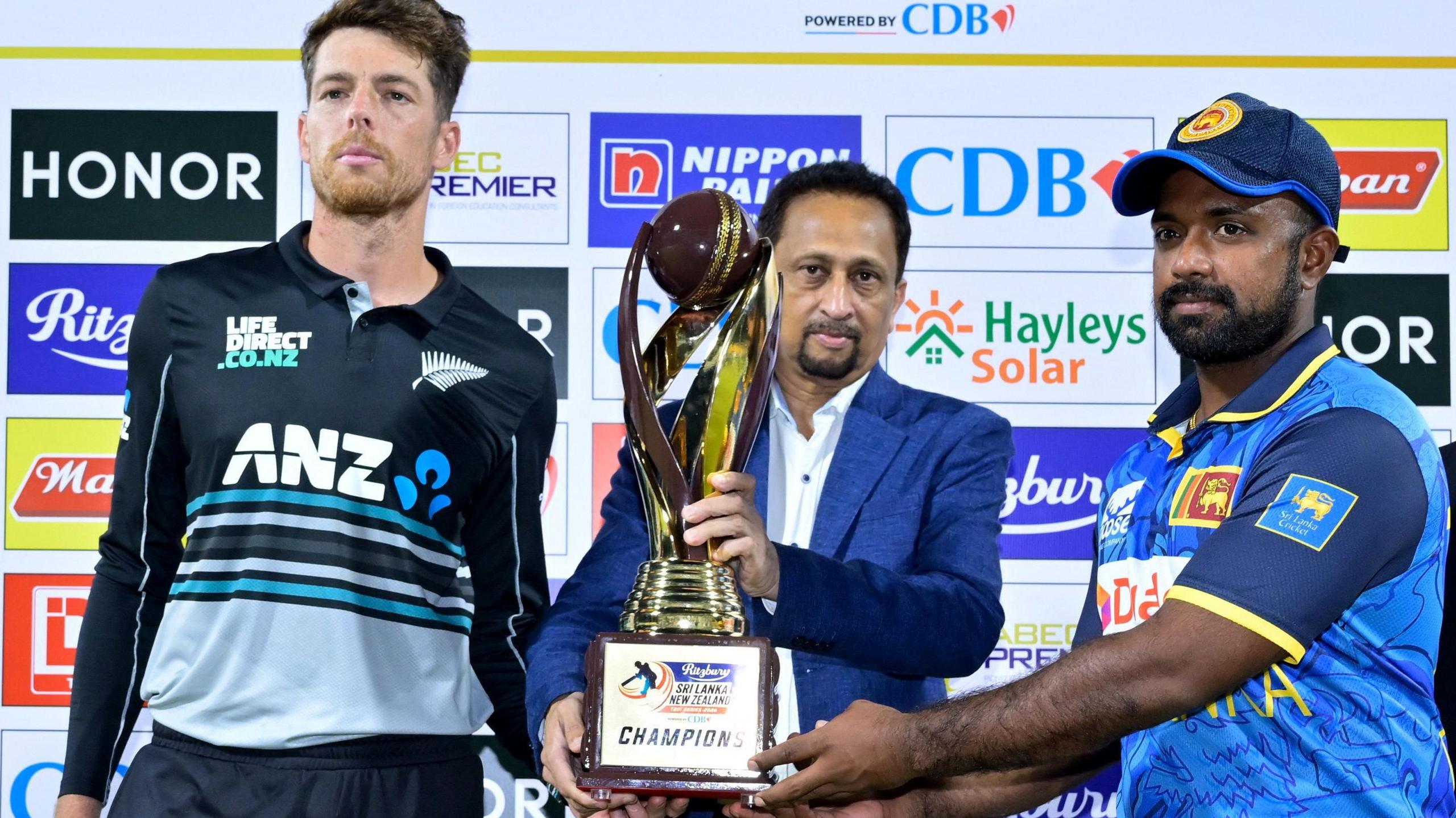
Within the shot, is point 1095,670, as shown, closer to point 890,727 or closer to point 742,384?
point 890,727

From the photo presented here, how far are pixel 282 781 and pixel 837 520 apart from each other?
801 millimetres

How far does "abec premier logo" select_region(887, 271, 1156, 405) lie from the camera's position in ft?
9.57

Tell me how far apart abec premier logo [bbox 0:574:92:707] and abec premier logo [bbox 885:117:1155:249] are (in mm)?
1920

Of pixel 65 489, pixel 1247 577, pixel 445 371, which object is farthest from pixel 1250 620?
pixel 65 489

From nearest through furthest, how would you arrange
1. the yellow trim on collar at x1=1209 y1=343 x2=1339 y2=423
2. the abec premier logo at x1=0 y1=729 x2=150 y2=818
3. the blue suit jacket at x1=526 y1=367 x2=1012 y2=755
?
the yellow trim on collar at x1=1209 y1=343 x2=1339 y2=423
the blue suit jacket at x1=526 y1=367 x2=1012 y2=755
the abec premier logo at x1=0 y1=729 x2=150 y2=818

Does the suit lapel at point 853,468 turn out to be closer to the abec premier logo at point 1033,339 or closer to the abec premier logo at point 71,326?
the abec premier logo at point 1033,339

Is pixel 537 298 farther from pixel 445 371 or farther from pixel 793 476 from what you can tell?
pixel 793 476

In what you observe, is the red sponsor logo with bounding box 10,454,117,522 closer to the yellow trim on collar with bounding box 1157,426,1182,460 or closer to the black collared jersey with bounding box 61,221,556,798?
the black collared jersey with bounding box 61,221,556,798

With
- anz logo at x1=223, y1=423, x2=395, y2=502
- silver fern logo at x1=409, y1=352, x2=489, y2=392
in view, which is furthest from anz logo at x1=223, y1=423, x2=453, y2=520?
silver fern logo at x1=409, y1=352, x2=489, y2=392

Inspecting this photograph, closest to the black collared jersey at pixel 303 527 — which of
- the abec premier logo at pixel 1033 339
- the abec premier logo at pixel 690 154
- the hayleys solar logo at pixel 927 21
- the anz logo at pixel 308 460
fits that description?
the anz logo at pixel 308 460

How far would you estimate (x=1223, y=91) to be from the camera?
2.95m

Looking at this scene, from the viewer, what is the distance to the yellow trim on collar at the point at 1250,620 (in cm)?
134

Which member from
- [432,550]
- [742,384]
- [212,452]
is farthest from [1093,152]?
[212,452]

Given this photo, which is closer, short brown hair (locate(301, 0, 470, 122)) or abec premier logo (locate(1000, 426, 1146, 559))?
short brown hair (locate(301, 0, 470, 122))
